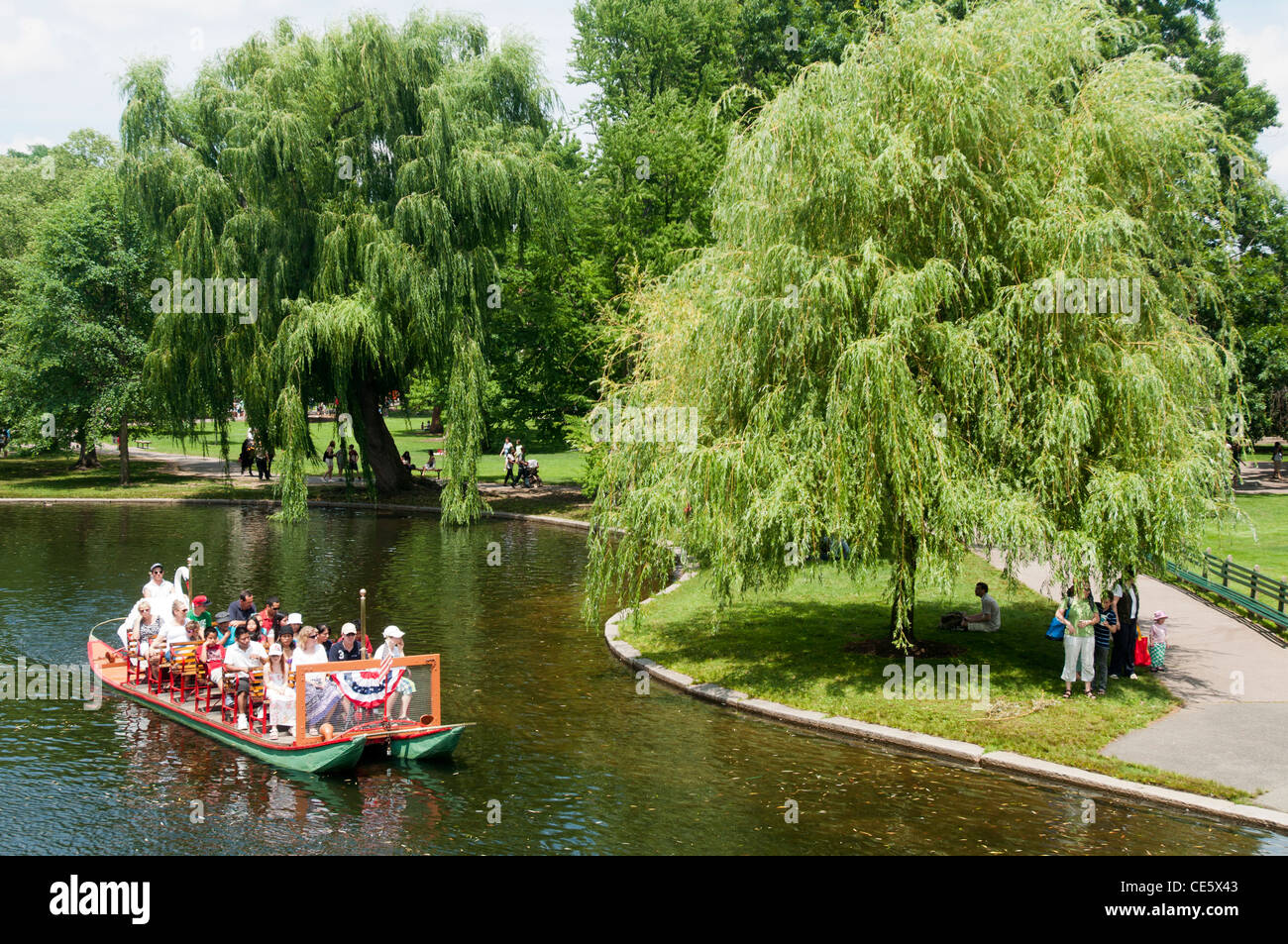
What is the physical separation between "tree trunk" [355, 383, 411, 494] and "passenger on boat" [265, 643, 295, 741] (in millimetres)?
26140

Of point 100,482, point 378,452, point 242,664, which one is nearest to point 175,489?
point 100,482

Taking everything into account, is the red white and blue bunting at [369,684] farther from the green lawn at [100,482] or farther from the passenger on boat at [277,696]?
the green lawn at [100,482]

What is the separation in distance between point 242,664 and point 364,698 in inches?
93.6

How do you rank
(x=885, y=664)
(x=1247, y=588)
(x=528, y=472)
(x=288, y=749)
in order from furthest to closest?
(x=528, y=472) → (x=1247, y=588) → (x=885, y=664) → (x=288, y=749)

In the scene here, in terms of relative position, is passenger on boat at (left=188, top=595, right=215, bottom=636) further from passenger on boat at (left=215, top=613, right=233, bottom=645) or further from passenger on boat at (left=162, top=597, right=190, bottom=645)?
passenger on boat at (left=162, top=597, right=190, bottom=645)

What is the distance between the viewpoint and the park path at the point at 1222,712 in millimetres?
13125

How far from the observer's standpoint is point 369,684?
14.1 m

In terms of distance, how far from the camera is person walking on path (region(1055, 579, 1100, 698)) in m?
15.9

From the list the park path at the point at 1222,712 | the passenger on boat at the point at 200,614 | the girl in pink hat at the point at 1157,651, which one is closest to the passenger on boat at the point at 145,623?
the passenger on boat at the point at 200,614

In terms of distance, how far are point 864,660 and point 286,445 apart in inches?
863

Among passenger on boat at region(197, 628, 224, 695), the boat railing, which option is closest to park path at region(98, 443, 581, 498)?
passenger on boat at region(197, 628, 224, 695)

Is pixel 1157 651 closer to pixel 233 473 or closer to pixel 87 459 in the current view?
pixel 233 473

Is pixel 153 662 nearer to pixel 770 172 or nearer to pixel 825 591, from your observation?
pixel 770 172

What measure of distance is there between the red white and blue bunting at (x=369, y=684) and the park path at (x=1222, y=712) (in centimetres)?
923
